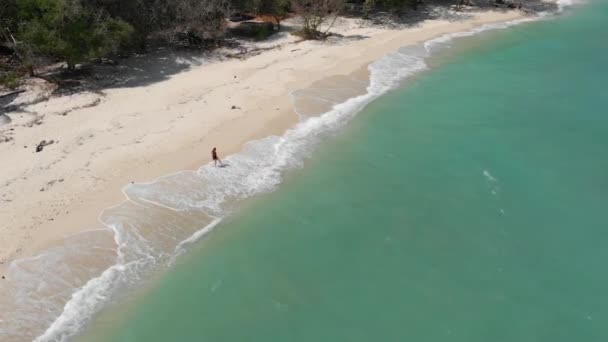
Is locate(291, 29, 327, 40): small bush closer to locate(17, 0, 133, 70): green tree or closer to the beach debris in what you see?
locate(17, 0, 133, 70): green tree

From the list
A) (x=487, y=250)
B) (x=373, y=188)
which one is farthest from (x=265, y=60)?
(x=487, y=250)

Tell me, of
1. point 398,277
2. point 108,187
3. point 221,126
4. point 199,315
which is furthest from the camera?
point 221,126

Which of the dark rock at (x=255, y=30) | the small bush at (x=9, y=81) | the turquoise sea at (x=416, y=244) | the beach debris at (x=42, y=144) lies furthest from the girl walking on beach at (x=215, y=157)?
the dark rock at (x=255, y=30)

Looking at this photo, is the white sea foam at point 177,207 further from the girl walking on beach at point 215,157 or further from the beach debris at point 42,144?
the beach debris at point 42,144

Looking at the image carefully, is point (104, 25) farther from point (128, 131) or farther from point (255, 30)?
point (255, 30)

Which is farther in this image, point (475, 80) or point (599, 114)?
point (475, 80)

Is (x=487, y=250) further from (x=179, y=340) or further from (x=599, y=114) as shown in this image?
(x=599, y=114)
